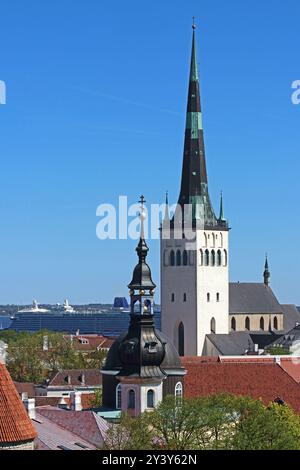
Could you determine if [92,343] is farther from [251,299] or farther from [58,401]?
[58,401]

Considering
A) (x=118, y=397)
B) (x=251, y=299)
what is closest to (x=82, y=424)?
(x=118, y=397)

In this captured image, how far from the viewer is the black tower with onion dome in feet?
162

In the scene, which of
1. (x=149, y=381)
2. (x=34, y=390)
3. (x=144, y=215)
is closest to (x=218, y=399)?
(x=149, y=381)

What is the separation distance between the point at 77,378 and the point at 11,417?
55388 millimetres

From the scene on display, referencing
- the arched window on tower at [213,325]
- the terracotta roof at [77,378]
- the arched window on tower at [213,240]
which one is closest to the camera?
the terracotta roof at [77,378]

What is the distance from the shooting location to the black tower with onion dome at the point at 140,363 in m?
49.3

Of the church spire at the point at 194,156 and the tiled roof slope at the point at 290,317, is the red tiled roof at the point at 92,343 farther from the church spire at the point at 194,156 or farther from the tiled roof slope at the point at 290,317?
the church spire at the point at 194,156

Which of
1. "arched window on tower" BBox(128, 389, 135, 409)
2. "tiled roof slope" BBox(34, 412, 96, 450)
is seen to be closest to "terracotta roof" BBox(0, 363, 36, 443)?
"tiled roof slope" BBox(34, 412, 96, 450)

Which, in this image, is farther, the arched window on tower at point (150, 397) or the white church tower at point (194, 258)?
the white church tower at point (194, 258)

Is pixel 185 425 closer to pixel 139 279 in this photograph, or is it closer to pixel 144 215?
pixel 139 279

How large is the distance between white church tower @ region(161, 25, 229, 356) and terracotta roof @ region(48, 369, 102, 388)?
16.7m

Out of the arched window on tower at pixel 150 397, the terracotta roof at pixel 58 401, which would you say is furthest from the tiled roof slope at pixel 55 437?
the terracotta roof at pixel 58 401

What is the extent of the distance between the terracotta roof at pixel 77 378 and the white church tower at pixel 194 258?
16.7 m

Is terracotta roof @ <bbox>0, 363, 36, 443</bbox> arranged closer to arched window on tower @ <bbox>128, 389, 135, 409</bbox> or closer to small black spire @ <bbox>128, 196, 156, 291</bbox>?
arched window on tower @ <bbox>128, 389, 135, 409</bbox>
